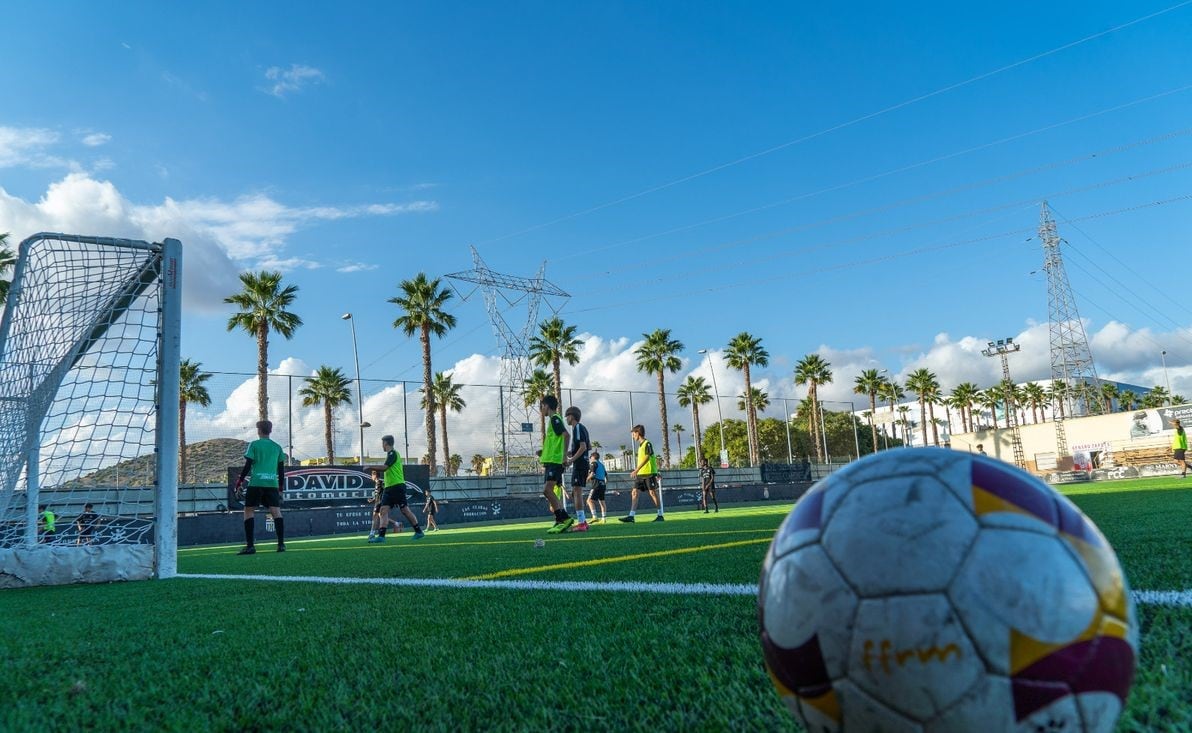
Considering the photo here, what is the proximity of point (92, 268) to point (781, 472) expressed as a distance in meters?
40.7

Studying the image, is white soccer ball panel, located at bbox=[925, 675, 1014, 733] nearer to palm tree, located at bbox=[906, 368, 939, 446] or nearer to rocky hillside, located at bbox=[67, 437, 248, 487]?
rocky hillside, located at bbox=[67, 437, 248, 487]

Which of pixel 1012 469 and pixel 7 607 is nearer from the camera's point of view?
pixel 1012 469

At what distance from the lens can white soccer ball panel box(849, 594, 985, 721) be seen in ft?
3.87

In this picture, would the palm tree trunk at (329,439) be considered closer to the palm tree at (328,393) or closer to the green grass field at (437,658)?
the palm tree at (328,393)

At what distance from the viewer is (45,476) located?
810 centimetres

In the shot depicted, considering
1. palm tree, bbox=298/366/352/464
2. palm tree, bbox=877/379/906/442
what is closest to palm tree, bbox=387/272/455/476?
palm tree, bbox=298/366/352/464

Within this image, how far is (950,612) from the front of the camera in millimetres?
1209

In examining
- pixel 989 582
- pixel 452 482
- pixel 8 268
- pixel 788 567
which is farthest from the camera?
pixel 452 482

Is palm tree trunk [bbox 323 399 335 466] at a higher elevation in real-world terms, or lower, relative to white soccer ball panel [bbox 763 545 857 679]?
higher

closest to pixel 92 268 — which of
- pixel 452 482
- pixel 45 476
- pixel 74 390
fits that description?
pixel 74 390

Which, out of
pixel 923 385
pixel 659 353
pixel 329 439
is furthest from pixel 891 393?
pixel 329 439

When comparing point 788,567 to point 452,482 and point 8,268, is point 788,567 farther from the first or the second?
point 452,482

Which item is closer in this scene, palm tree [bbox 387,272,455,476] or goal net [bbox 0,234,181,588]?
goal net [bbox 0,234,181,588]

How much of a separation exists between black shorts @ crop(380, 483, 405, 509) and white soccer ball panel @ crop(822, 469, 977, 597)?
12538mm
